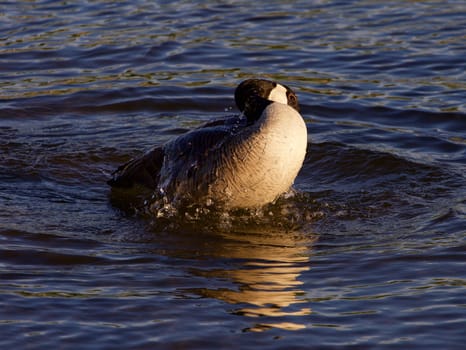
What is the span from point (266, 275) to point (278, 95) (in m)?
1.68

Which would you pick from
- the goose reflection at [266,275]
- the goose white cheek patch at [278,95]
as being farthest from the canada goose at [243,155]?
the goose reflection at [266,275]

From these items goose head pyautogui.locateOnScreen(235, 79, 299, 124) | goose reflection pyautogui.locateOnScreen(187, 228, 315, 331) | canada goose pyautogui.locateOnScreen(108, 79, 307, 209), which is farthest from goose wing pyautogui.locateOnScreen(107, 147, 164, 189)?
goose reflection pyautogui.locateOnScreen(187, 228, 315, 331)

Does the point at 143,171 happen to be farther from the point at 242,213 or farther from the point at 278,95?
the point at 278,95

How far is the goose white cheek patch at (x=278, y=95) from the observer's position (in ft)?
24.2

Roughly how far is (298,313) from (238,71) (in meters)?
6.01

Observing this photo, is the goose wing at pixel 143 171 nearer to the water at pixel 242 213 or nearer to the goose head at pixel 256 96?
the water at pixel 242 213

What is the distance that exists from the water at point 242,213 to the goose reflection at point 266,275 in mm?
17

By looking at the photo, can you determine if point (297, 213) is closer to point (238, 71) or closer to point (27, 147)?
point (27, 147)

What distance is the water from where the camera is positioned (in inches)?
219

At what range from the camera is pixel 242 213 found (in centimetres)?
748

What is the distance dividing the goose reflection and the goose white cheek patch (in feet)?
3.20

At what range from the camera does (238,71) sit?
11289mm

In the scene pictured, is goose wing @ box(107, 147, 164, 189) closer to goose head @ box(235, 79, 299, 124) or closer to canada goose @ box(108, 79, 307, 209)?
canada goose @ box(108, 79, 307, 209)

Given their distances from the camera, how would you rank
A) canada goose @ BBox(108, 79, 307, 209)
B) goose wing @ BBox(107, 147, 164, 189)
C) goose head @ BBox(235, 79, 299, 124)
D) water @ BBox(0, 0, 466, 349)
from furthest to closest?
goose wing @ BBox(107, 147, 164, 189) < goose head @ BBox(235, 79, 299, 124) < canada goose @ BBox(108, 79, 307, 209) < water @ BBox(0, 0, 466, 349)
